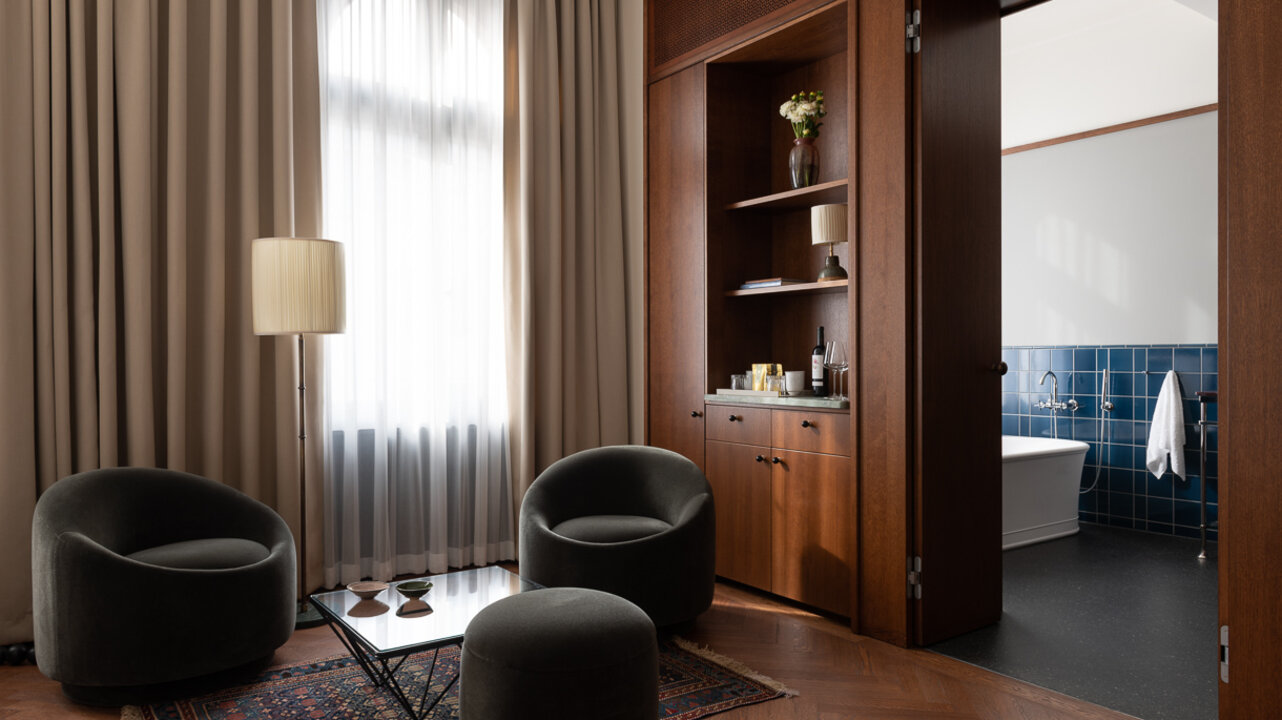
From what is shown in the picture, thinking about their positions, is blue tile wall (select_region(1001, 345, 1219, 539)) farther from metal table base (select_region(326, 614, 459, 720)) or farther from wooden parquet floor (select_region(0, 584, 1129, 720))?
metal table base (select_region(326, 614, 459, 720))

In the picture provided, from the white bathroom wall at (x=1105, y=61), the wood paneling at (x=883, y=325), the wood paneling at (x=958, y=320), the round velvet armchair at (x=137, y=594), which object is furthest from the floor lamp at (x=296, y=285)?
the white bathroom wall at (x=1105, y=61)

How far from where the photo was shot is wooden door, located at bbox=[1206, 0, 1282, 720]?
211cm

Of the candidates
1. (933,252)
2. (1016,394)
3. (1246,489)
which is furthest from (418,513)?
(1016,394)

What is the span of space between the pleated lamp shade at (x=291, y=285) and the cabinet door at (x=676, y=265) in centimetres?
169

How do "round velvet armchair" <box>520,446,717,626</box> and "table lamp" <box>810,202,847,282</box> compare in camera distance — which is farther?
"table lamp" <box>810,202,847,282</box>

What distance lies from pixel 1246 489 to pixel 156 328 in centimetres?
377

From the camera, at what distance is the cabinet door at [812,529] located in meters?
3.38

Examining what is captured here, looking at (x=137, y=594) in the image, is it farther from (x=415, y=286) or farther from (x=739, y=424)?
(x=739, y=424)

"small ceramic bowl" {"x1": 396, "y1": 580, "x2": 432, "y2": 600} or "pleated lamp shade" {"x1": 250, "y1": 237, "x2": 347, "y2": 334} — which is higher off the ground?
"pleated lamp shade" {"x1": 250, "y1": 237, "x2": 347, "y2": 334}

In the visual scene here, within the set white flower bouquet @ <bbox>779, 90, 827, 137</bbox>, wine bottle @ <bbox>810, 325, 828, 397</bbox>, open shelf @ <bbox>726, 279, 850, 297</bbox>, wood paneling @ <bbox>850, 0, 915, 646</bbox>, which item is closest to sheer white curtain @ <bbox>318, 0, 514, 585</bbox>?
open shelf @ <bbox>726, 279, 850, 297</bbox>

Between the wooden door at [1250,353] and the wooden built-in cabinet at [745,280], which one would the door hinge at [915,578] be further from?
the wooden door at [1250,353]

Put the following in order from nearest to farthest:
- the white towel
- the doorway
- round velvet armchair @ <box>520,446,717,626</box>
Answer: round velvet armchair @ <box>520,446,717,626</box>, the doorway, the white towel

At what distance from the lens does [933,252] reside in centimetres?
313

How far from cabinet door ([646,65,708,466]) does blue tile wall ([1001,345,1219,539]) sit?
204cm
